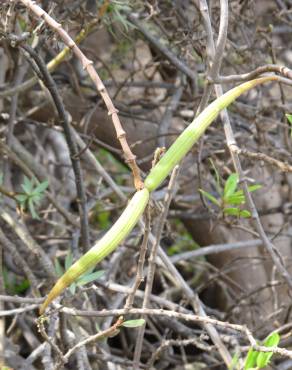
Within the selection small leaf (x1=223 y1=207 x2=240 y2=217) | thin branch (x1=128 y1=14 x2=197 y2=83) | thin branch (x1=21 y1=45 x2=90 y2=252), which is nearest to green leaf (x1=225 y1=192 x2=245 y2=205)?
small leaf (x1=223 y1=207 x2=240 y2=217)

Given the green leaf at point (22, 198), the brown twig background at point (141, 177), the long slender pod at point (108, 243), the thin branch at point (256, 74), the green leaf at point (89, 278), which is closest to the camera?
the long slender pod at point (108, 243)

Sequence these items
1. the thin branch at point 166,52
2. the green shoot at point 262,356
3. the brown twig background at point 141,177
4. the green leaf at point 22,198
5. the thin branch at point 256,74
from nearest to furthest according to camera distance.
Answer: the thin branch at point 256,74 → the green shoot at point 262,356 → the brown twig background at point 141,177 → the green leaf at point 22,198 → the thin branch at point 166,52

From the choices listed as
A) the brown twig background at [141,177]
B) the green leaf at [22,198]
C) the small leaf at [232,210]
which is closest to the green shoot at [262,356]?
the brown twig background at [141,177]

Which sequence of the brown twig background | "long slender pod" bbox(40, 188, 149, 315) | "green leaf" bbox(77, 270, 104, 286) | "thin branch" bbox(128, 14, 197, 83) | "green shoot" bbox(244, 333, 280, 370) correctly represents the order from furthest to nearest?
1. "thin branch" bbox(128, 14, 197, 83)
2. the brown twig background
3. "green leaf" bbox(77, 270, 104, 286)
4. "green shoot" bbox(244, 333, 280, 370)
5. "long slender pod" bbox(40, 188, 149, 315)

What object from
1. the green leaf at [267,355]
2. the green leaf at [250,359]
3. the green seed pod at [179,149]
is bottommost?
the green leaf at [250,359]

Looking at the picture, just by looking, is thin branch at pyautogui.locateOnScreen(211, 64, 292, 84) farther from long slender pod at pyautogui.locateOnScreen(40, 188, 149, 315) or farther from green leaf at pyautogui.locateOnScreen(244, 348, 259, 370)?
green leaf at pyautogui.locateOnScreen(244, 348, 259, 370)

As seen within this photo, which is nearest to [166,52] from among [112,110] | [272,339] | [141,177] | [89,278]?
[141,177]

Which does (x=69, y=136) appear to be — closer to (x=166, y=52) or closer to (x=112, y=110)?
(x=166, y=52)

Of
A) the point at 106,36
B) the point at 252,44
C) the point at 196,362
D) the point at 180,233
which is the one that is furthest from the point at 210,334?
the point at 106,36

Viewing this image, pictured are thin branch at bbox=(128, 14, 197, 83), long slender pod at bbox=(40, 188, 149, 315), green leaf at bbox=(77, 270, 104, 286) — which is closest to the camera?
long slender pod at bbox=(40, 188, 149, 315)

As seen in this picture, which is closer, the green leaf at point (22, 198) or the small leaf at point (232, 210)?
the small leaf at point (232, 210)

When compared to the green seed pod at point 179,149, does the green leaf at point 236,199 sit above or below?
below

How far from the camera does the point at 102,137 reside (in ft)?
8.08

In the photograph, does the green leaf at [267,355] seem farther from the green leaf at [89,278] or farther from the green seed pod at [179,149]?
the green seed pod at [179,149]
